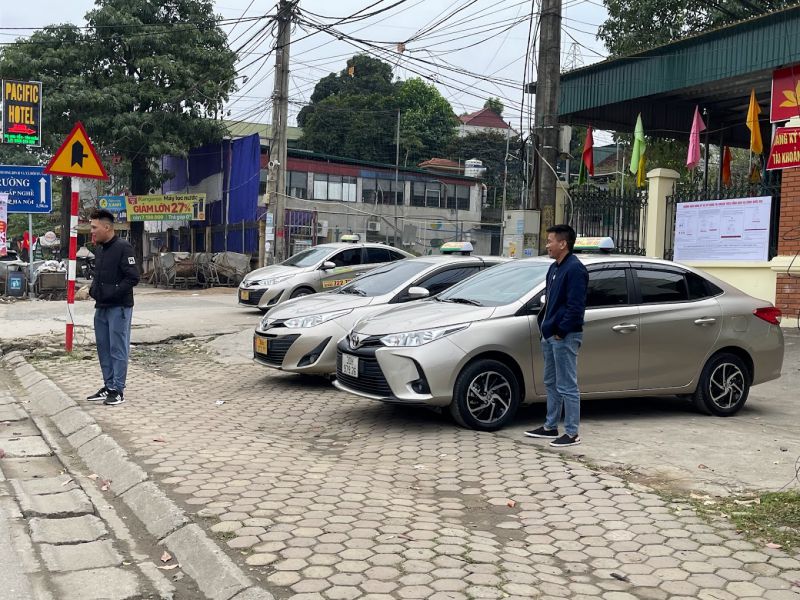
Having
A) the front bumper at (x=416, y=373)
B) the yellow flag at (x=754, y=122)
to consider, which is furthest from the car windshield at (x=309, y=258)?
the front bumper at (x=416, y=373)

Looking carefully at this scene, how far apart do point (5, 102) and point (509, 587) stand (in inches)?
1048

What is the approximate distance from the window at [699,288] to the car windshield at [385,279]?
118 inches

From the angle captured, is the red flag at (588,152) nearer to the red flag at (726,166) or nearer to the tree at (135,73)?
the red flag at (726,166)

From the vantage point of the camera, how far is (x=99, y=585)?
3871mm

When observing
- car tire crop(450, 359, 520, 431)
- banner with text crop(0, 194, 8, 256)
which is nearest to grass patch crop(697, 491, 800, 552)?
car tire crop(450, 359, 520, 431)

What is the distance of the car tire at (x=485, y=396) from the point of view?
21.8ft

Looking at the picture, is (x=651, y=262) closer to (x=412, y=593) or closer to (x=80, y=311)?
(x=412, y=593)

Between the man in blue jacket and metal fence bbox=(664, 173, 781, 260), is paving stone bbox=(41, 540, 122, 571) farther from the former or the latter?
metal fence bbox=(664, 173, 781, 260)

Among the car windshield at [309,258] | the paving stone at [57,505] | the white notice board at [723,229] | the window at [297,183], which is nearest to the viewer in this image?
the paving stone at [57,505]

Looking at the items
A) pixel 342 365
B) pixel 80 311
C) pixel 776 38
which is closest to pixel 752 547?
pixel 342 365

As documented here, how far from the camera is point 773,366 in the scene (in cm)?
801

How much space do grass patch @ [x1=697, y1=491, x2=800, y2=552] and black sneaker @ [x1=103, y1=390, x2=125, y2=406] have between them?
211 inches

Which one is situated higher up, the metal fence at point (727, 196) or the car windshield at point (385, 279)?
the metal fence at point (727, 196)

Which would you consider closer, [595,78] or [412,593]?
[412,593]
